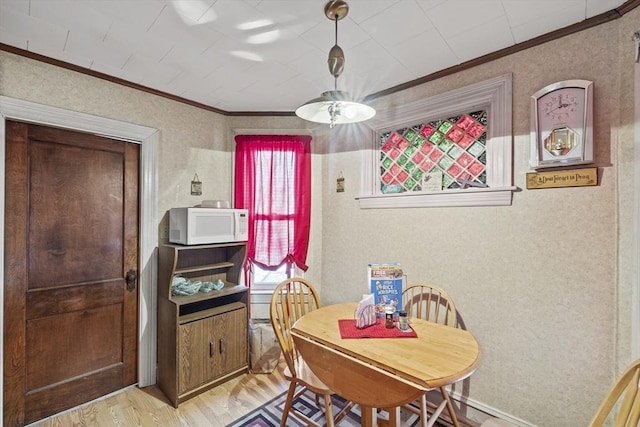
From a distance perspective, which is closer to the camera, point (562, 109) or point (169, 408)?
point (562, 109)

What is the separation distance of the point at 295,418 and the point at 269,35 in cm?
249

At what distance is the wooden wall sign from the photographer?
1.59 m

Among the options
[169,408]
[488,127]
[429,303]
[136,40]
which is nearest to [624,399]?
[429,303]

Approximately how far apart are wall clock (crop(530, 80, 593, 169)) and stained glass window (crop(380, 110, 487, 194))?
34 cm

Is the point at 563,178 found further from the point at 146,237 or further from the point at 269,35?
the point at 146,237

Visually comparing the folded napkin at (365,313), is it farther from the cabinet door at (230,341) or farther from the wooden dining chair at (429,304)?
the cabinet door at (230,341)

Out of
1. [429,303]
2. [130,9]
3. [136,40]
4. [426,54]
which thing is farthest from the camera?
[429,303]

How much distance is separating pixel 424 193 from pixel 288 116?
1.59 metres

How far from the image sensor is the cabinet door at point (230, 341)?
2393 millimetres

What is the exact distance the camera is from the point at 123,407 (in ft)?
7.01

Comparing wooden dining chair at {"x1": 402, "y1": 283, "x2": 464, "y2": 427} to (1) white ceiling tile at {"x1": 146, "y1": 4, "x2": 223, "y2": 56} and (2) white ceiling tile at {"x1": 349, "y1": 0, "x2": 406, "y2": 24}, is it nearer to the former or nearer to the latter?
→ (2) white ceiling tile at {"x1": 349, "y1": 0, "x2": 406, "y2": 24}

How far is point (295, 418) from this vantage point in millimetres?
2000

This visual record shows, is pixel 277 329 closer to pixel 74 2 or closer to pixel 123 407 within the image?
pixel 123 407

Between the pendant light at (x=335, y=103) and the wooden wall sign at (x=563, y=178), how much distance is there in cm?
111
